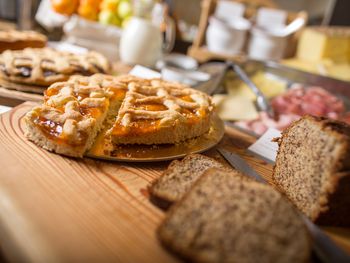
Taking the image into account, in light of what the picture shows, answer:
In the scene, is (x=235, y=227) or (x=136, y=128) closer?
(x=235, y=227)

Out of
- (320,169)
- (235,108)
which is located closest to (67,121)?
(320,169)

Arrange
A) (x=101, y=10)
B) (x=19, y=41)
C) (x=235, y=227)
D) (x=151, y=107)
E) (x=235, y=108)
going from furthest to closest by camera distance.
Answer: (x=101, y=10) → (x=19, y=41) → (x=235, y=108) → (x=151, y=107) → (x=235, y=227)

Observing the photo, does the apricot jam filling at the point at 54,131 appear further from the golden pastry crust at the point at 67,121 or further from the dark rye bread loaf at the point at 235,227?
the dark rye bread loaf at the point at 235,227

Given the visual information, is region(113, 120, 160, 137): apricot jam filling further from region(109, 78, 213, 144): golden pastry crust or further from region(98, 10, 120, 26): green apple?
region(98, 10, 120, 26): green apple

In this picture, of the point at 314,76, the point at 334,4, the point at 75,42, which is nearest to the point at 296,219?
the point at 314,76

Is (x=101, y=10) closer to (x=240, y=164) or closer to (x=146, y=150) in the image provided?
(x=146, y=150)

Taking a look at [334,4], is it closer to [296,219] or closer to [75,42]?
[75,42]

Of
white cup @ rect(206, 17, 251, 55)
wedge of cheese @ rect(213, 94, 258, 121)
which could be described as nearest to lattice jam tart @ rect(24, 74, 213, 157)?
wedge of cheese @ rect(213, 94, 258, 121)
